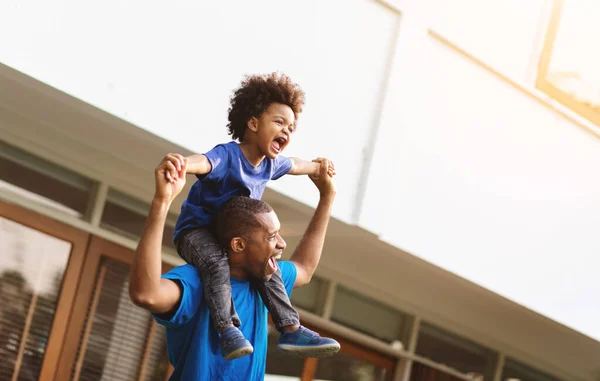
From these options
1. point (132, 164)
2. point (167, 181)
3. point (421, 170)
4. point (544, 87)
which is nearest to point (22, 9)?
point (132, 164)

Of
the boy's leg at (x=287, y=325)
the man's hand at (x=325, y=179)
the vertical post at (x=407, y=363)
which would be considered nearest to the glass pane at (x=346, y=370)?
the vertical post at (x=407, y=363)

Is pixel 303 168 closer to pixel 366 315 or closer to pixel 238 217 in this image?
pixel 238 217

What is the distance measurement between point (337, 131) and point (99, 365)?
2.29m

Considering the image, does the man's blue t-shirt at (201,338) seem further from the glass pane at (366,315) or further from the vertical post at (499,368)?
the vertical post at (499,368)

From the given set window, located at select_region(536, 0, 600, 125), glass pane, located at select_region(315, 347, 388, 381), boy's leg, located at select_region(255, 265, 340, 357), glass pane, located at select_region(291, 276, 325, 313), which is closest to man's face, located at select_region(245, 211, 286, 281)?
boy's leg, located at select_region(255, 265, 340, 357)

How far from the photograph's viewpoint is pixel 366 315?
29.4 feet

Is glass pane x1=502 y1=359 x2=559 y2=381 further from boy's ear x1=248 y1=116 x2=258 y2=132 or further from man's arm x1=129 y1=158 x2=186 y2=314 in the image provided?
man's arm x1=129 y1=158 x2=186 y2=314

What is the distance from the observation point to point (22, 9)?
5523 millimetres

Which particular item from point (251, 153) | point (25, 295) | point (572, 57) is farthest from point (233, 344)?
point (572, 57)

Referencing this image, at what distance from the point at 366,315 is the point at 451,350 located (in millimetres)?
Answer: 1048

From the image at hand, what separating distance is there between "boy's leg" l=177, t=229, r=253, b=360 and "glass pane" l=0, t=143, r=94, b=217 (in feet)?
14.3

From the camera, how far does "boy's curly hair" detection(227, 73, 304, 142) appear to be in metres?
2.84

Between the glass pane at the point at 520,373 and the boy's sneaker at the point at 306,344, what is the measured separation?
7.39m

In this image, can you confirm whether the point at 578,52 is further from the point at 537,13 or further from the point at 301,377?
the point at 301,377
